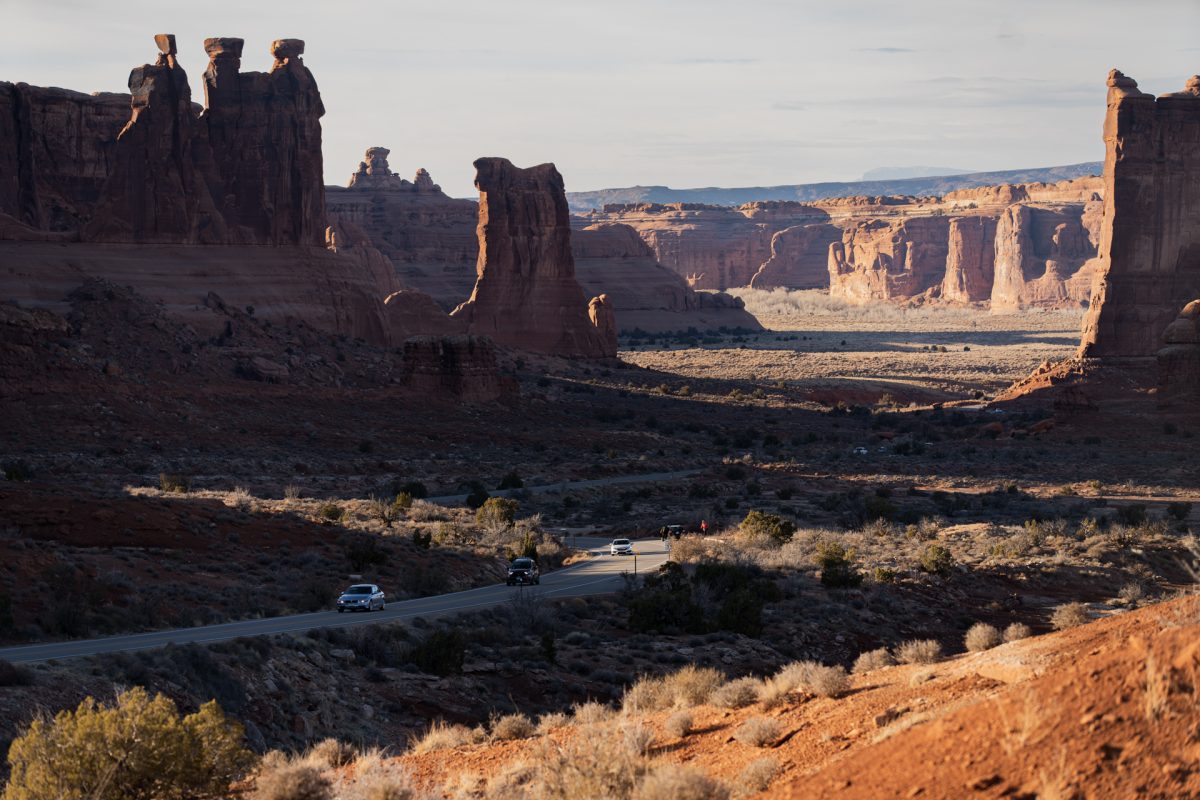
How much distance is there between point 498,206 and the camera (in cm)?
10944

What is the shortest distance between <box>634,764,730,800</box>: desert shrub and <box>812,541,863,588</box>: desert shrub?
20964 mm

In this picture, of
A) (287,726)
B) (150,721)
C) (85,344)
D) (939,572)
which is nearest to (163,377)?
(85,344)

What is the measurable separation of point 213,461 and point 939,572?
96.2 feet

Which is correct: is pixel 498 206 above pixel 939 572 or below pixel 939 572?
above

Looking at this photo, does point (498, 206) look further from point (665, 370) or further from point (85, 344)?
point (85, 344)

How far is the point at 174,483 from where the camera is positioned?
149ft

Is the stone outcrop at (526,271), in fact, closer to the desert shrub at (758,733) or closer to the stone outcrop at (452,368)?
the stone outcrop at (452,368)

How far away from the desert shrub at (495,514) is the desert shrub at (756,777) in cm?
2889

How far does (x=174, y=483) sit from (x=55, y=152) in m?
45.9

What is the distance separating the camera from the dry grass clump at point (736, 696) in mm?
16250

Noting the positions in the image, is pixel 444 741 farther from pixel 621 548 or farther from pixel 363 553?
pixel 621 548

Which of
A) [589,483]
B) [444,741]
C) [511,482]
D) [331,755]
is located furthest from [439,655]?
[589,483]

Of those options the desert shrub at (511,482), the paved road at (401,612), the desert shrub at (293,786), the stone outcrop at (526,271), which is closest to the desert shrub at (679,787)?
the desert shrub at (293,786)

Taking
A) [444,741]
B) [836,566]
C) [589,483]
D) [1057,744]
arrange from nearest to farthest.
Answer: [1057,744] < [444,741] < [836,566] < [589,483]
